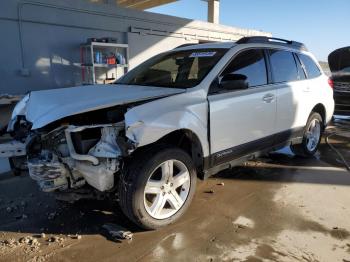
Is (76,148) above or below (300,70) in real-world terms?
below

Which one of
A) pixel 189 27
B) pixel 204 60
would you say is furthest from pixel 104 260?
pixel 189 27

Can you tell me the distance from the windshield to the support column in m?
9.99

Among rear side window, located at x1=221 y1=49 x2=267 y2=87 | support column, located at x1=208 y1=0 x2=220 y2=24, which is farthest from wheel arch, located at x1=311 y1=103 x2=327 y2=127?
support column, located at x1=208 y1=0 x2=220 y2=24

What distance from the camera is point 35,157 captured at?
3230mm

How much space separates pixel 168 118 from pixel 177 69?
1.29m

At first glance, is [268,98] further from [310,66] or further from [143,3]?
[143,3]

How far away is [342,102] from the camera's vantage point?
8.68 metres

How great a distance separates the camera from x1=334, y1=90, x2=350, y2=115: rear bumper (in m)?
8.57

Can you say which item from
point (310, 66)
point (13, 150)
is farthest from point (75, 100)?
point (310, 66)

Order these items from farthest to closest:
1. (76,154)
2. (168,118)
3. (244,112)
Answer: (244,112) → (168,118) → (76,154)

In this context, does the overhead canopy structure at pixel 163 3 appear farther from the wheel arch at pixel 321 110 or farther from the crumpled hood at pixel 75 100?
the crumpled hood at pixel 75 100

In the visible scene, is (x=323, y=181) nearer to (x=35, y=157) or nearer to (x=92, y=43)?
(x=35, y=157)

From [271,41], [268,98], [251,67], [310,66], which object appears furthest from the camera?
[310,66]

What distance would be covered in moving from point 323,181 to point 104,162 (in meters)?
3.27
